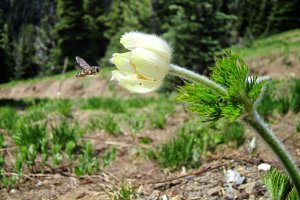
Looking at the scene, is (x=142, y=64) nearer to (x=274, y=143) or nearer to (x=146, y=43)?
(x=146, y=43)

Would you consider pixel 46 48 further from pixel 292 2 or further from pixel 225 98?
pixel 225 98

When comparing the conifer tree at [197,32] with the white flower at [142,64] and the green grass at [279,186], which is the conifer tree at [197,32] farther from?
the white flower at [142,64]

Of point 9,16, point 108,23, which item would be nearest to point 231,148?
point 108,23

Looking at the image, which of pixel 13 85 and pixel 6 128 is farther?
pixel 13 85

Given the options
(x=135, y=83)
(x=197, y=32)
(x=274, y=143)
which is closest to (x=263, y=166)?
(x=274, y=143)

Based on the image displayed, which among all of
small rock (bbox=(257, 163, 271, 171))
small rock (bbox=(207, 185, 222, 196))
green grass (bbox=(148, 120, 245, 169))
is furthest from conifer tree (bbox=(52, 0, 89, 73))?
small rock (bbox=(207, 185, 222, 196))

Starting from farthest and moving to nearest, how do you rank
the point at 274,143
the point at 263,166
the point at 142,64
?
the point at 263,166 < the point at 274,143 < the point at 142,64
